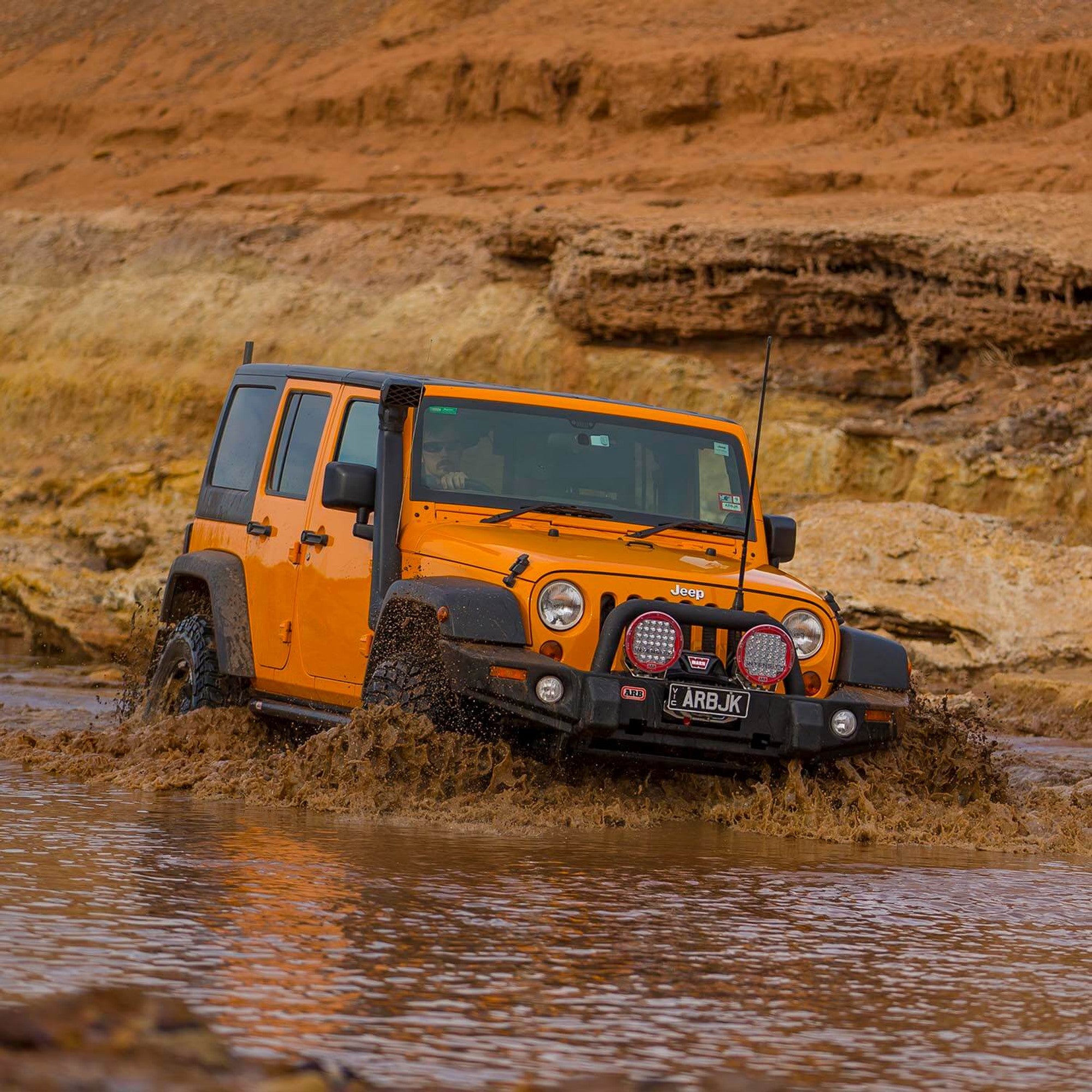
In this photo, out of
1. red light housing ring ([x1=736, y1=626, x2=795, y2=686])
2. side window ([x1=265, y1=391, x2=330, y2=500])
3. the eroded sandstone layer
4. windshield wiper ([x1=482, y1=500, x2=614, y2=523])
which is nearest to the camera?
red light housing ring ([x1=736, y1=626, x2=795, y2=686])

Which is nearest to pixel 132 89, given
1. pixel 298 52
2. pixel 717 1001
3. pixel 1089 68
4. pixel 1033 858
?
pixel 298 52

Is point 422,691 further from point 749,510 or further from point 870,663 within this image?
point 749,510

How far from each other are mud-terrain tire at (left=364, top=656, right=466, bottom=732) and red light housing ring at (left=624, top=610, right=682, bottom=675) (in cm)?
73

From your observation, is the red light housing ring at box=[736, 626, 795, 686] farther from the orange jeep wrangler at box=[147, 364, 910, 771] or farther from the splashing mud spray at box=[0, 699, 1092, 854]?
the splashing mud spray at box=[0, 699, 1092, 854]

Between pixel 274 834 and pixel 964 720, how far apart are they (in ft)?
12.4

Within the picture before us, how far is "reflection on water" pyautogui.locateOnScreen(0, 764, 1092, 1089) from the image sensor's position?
4.01 m

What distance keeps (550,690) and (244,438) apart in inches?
123

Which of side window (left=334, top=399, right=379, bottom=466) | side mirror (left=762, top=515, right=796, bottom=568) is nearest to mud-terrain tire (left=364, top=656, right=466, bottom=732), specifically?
side window (left=334, top=399, right=379, bottom=466)

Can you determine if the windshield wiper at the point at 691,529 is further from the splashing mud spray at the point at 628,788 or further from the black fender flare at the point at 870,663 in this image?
the splashing mud spray at the point at 628,788

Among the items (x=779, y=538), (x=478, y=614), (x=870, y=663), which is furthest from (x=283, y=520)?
(x=870, y=663)

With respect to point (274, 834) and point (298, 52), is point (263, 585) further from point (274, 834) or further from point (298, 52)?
point (298, 52)

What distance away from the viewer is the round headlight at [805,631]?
7.79m

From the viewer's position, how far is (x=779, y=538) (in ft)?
29.1

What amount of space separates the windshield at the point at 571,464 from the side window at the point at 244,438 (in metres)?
1.39
